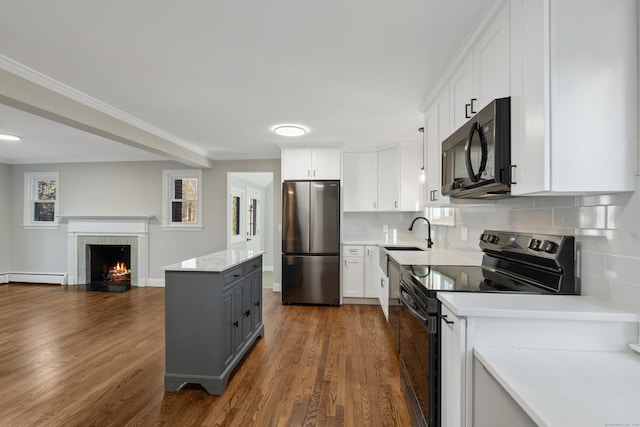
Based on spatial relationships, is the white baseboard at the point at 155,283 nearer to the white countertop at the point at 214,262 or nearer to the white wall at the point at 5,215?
the white wall at the point at 5,215

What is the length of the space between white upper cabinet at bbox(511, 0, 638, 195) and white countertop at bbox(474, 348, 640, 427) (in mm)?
600

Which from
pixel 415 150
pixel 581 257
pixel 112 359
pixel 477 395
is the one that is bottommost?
pixel 112 359

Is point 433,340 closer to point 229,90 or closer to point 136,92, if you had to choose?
point 229,90

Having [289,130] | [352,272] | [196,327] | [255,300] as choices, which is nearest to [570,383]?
[196,327]

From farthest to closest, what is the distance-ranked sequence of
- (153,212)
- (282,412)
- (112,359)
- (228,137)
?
(153,212)
(228,137)
(112,359)
(282,412)

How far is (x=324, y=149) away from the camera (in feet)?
15.1

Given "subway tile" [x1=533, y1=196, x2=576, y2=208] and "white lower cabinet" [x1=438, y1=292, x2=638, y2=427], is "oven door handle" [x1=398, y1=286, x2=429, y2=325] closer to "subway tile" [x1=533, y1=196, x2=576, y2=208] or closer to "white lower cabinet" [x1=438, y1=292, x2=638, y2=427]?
"white lower cabinet" [x1=438, y1=292, x2=638, y2=427]

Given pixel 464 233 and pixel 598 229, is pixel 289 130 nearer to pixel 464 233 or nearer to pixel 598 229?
pixel 464 233

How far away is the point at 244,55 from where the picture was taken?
6.77 feet

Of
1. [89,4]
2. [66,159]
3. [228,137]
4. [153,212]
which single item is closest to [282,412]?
[89,4]

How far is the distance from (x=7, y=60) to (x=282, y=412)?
3034 millimetres

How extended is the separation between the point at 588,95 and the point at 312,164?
12.0ft

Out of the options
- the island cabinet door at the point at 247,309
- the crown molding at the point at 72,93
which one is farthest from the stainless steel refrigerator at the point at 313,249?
the crown molding at the point at 72,93

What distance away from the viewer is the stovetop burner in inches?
57.3
